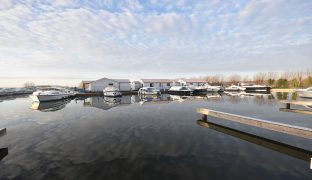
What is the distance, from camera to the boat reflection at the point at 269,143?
24.3 feet

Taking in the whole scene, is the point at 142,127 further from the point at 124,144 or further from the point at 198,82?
→ the point at 198,82

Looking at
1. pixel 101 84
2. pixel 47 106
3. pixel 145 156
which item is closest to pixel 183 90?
pixel 101 84

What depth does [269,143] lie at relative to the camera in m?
8.70

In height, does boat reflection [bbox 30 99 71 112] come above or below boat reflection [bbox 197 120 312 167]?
above

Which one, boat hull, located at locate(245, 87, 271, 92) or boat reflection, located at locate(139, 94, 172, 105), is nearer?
boat reflection, located at locate(139, 94, 172, 105)

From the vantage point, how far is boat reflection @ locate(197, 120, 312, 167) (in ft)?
24.3

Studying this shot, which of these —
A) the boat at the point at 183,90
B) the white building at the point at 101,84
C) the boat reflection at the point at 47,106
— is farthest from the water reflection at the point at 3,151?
the white building at the point at 101,84

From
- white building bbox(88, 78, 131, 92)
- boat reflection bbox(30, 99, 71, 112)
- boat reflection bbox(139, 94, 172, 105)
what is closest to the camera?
boat reflection bbox(30, 99, 71, 112)

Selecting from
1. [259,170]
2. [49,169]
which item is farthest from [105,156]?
[259,170]

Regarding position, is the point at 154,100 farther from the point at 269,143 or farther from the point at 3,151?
the point at 3,151

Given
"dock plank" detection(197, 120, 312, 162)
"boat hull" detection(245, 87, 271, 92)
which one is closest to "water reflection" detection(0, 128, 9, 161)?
"dock plank" detection(197, 120, 312, 162)

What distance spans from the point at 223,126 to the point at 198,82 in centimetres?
6873

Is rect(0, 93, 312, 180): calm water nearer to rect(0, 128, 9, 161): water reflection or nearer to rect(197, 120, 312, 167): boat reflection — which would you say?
rect(0, 128, 9, 161): water reflection

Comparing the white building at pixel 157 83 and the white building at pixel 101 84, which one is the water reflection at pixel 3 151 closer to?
the white building at pixel 101 84
